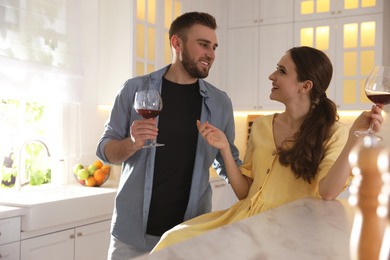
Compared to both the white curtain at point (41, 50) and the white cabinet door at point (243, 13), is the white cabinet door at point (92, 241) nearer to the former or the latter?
the white curtain at point (41, 50)

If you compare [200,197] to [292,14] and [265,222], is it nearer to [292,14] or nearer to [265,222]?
[265,222]

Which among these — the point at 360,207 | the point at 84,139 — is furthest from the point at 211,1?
the point at 360,207

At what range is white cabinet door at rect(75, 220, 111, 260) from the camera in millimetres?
2777

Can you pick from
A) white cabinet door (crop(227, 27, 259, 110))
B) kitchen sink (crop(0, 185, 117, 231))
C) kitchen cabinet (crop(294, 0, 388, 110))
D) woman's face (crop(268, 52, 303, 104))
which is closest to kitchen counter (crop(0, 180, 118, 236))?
kitchen sink (crop(0, 185, 117, 231))

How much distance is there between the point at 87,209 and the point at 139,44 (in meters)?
1.44

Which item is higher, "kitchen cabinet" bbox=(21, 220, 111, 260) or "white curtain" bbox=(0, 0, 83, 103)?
"white curtain" bbox=(0, 0, 83, 103)

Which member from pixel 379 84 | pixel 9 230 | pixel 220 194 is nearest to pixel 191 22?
pixel 379 84

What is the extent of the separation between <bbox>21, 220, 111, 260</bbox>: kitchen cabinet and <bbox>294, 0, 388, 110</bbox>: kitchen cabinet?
2635 mm

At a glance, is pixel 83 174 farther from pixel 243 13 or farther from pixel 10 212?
pixel 243 13

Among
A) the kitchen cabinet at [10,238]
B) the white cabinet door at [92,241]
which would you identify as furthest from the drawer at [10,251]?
the white cabinet door at [92,241]

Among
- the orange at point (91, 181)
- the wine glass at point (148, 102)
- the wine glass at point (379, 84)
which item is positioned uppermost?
the wine glass at point (379, 84)

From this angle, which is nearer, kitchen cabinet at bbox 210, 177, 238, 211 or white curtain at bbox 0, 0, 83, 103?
white curtain at bbox 0, 0, 83, 103

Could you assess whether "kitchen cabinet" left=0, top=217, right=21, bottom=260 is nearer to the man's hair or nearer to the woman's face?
the man's hair

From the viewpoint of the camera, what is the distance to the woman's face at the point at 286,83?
1864mm
